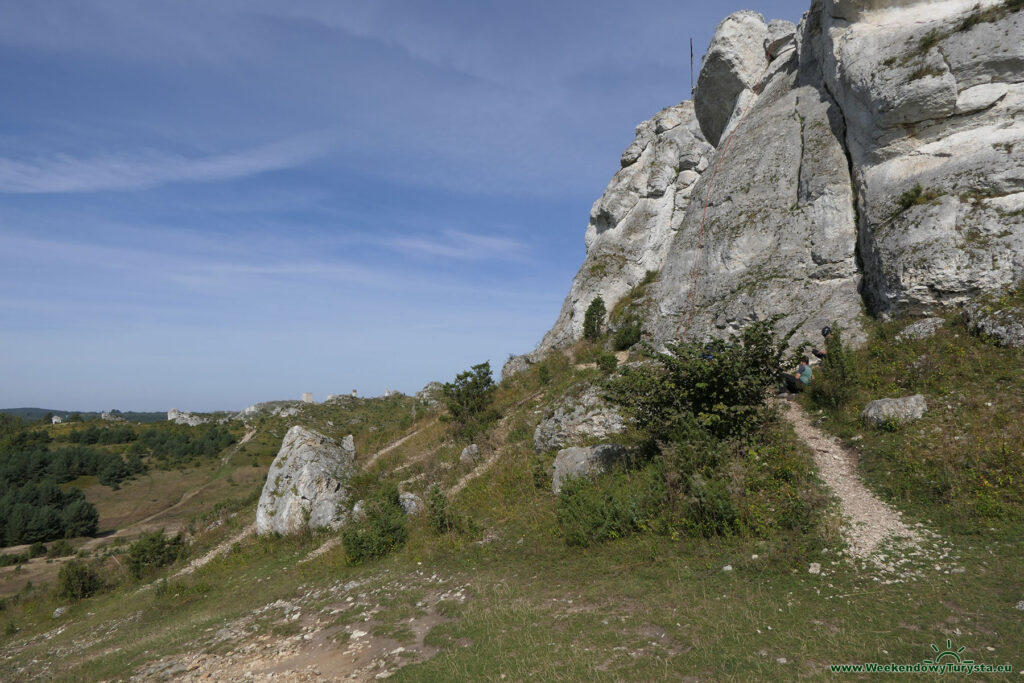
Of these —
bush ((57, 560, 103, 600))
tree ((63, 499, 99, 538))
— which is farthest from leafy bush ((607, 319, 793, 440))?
tree ((63, 499, 99, 538))

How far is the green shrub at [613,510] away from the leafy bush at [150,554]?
1670 cm

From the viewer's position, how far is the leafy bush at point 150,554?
17.4 m

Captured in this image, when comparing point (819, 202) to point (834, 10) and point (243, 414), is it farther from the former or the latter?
point (243, 414)

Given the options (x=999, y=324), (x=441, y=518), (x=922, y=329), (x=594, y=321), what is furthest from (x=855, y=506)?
(x=594, y=321)

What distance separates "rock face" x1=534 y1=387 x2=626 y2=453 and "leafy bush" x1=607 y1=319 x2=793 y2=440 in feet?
8.45

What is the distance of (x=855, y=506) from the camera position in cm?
824

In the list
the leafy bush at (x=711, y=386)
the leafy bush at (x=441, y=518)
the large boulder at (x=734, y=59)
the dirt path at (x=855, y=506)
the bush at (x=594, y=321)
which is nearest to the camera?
the dirt path at (x=855, y=506)

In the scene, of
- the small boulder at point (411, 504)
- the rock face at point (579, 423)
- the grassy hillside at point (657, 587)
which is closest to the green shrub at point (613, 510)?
the grassy hillside at point (657, 587)

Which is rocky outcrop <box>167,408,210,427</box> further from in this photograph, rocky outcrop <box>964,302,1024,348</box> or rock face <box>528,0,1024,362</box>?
rocky outcrop <box>964,302,1024,348</box>

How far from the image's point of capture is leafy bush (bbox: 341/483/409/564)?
37.8 ft

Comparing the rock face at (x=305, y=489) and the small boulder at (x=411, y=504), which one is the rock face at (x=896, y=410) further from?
the rock face at (x=305, y=489)

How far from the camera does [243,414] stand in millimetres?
91938

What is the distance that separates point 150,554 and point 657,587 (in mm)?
19326

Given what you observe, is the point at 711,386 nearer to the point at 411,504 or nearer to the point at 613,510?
the point at 613,510
